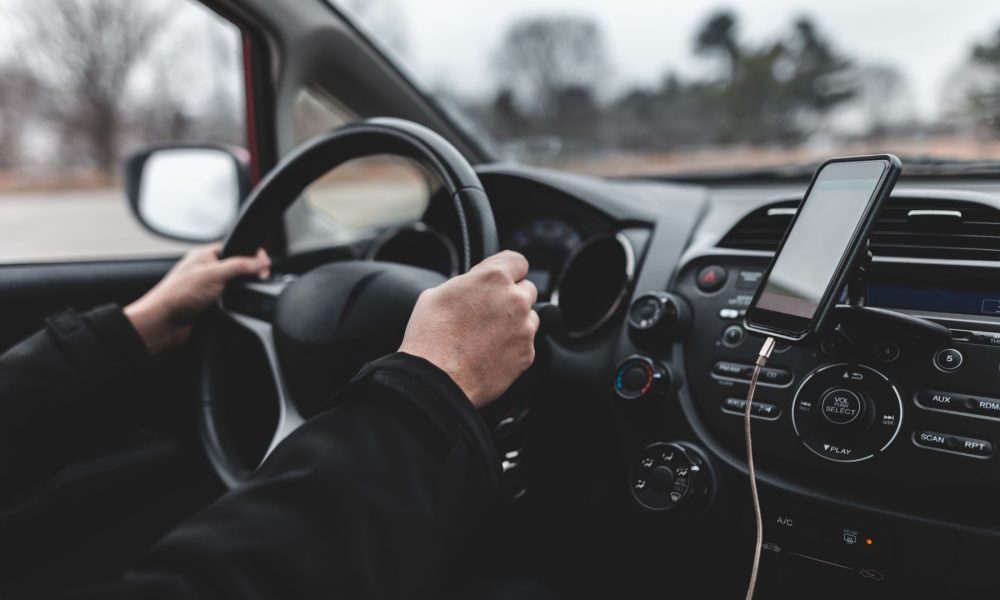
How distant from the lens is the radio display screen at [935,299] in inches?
43.0

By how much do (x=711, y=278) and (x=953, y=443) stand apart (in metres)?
0.49

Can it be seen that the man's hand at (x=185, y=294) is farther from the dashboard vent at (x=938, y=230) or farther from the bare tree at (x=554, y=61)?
the bare tree at (x=554, y=61)

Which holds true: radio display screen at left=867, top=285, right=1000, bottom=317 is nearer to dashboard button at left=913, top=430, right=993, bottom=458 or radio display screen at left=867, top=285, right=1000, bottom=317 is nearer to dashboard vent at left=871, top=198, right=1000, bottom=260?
dashboard vent at left=871, top=198, right=1000, bottom=260

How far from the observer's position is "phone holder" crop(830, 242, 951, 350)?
1.06 m

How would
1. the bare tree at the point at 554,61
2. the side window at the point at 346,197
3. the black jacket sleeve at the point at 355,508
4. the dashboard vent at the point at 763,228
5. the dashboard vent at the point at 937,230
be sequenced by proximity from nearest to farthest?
1. the black jacket sleeve at the point at 355,508
2. the dashboard vent at the point at 937,230
3. the dashboard vent at the point at 763,228
4. the side window at the point at 346,197
5. the bare tree at the point at 554,61

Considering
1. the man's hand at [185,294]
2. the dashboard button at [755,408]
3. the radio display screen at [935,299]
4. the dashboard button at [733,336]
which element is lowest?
the man's hand at [185,294]

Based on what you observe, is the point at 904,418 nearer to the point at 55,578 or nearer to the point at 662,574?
the point at 662,574

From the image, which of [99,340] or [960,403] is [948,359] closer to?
[960,403]

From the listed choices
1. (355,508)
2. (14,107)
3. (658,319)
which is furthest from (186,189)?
(355,508)

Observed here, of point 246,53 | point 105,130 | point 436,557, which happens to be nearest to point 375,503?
point 436,557

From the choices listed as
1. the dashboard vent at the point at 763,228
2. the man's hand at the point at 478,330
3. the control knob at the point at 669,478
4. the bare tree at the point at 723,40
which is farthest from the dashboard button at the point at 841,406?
the bare tree at the point at 723,40

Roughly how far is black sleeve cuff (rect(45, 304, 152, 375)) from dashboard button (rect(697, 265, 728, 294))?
112 cm

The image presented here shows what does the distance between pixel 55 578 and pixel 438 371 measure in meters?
1.30

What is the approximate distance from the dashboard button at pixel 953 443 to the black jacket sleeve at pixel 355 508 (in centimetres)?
67
